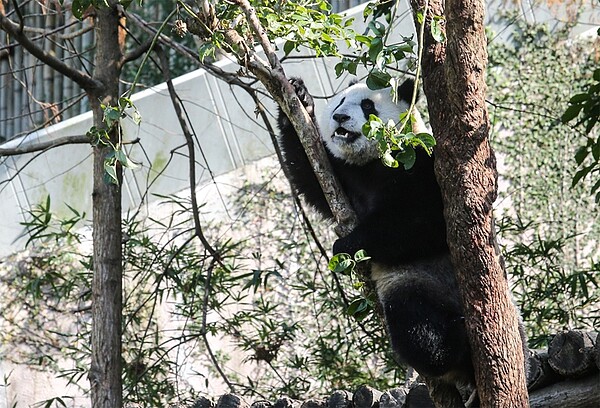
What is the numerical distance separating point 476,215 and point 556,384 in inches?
59.0

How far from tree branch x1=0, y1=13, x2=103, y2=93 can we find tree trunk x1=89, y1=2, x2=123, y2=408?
0.06 meters

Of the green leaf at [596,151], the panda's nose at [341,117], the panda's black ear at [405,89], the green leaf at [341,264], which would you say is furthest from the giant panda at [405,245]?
the green leaf at [596,151]

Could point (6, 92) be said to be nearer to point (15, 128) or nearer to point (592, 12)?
point (15, 128)

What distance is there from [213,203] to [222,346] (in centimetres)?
136

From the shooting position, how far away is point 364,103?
4.56 meters

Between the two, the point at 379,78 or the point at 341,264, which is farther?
the point at 341,264

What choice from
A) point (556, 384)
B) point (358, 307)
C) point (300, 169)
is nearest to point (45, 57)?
point (300, 169)

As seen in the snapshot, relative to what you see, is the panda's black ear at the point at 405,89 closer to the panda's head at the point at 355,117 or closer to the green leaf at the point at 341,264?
the panda's head at the point at 355,117

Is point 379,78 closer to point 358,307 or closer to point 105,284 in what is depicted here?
point 358,307

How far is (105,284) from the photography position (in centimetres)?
477

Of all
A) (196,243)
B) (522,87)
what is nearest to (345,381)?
(196,243)

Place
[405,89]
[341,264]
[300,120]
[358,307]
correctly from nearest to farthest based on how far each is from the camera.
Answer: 1. [341,264]
2. [358,307]
3. [300,120]
4. [405,89]

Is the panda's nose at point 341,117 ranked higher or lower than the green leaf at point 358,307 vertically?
higher

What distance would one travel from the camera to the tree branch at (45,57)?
4500 mm
